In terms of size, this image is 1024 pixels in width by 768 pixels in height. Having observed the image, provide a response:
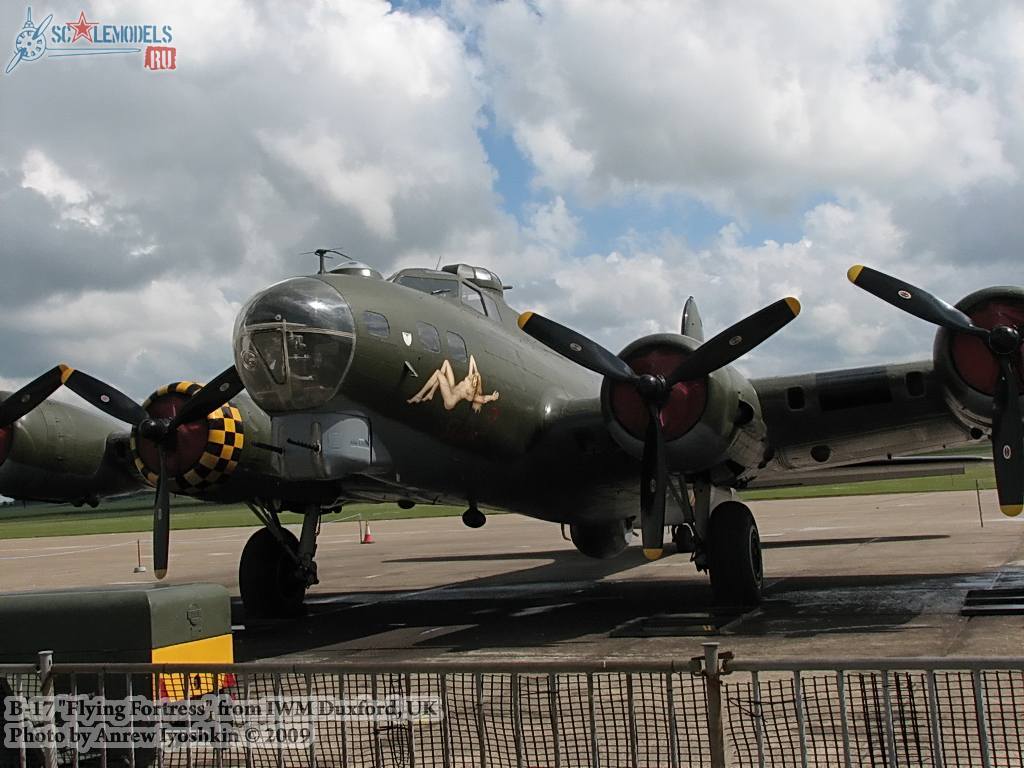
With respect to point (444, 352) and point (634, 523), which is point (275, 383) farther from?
point (634, 523)

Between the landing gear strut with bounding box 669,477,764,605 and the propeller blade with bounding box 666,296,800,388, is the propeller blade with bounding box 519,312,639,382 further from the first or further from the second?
the landing gear strut with bounding box 669,477,764,605

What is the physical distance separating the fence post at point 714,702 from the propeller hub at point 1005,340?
7.46 meters

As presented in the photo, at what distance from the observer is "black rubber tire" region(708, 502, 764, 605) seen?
12336mm

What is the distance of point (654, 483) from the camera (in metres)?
11.6

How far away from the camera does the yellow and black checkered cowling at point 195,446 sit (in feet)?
43.9

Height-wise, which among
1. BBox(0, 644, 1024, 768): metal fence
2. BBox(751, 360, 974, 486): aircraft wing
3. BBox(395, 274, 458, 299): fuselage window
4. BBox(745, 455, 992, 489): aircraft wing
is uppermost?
BBox(395, 274, 458, 299): fuselage window

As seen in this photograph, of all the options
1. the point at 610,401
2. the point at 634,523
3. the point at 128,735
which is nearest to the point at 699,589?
the point at 634,523

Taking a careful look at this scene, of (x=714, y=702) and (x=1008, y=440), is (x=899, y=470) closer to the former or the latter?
(x=1008, y=440)

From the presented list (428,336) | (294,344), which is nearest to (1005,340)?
(428,336)

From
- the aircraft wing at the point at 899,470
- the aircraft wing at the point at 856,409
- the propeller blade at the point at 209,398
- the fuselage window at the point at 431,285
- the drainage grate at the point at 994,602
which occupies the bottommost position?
the drainage grate at the point at 994,602

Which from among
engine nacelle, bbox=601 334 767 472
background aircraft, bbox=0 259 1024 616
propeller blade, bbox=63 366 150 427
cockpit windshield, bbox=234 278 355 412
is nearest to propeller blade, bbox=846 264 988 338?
background aircraft, bbox=0 259 1024 616

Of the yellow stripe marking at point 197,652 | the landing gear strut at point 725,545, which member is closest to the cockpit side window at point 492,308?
the landing gear strut at point 725,545

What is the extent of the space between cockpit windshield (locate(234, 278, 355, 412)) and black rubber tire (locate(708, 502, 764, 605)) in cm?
518

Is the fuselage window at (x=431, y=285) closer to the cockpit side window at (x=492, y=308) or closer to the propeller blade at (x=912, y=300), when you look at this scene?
the cockpit side window at (x=492, y=308)
